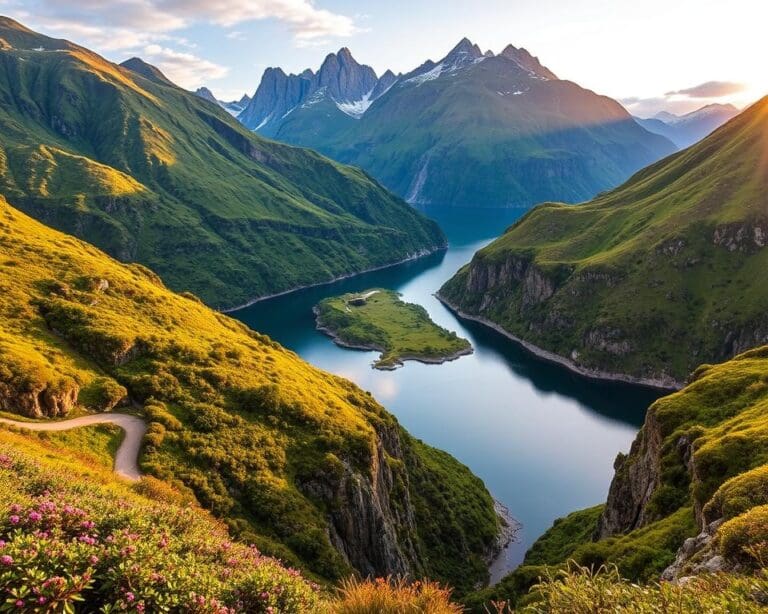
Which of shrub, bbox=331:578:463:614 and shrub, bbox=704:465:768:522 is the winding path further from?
shrub, bbox=704:465:768:522

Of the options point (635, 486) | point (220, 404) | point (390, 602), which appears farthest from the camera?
point (635, 486)

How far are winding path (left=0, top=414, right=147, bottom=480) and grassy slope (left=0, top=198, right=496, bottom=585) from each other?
125cm

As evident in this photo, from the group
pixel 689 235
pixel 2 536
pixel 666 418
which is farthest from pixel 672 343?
pixel 2 536

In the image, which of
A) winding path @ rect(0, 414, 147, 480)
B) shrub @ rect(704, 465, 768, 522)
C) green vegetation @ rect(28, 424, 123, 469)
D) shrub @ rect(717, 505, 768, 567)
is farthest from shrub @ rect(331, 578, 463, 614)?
winding path @ rect(0, 414, 147, 480)

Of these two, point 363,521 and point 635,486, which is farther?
point 635,486

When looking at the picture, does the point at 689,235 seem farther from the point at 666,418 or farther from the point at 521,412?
the point at 666,418

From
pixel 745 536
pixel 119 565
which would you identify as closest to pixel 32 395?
pixel 119 565

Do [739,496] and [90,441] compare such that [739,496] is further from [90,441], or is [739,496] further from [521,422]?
[521,422]

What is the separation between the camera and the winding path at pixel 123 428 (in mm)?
45463

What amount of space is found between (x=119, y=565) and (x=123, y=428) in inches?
1519

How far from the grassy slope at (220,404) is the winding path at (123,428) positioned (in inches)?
49.2

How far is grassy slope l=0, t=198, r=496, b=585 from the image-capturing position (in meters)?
50.0

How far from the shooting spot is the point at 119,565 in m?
17.2

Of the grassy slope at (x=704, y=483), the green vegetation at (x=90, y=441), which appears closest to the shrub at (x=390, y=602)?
the grassy slope at (x=704, y=483)
